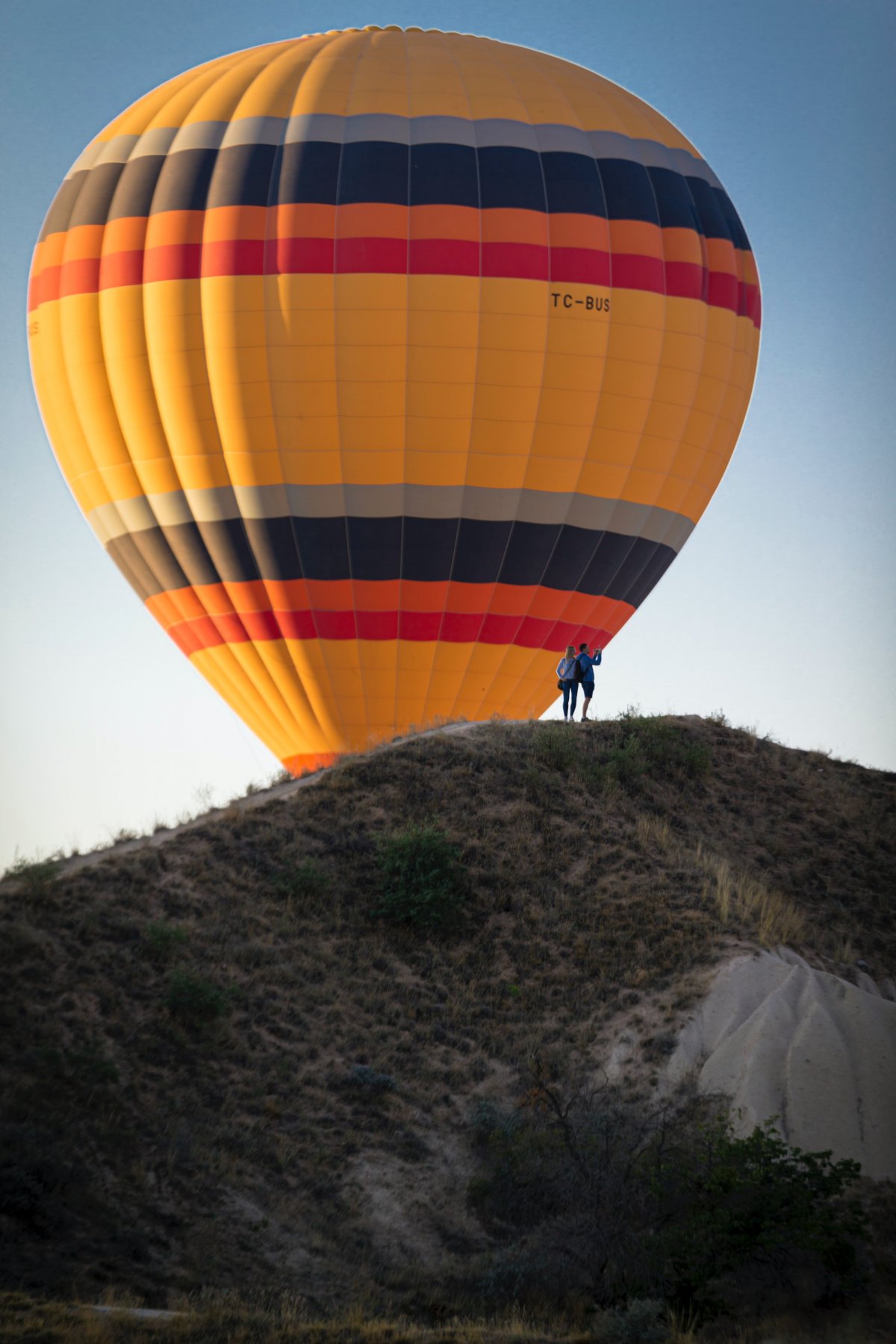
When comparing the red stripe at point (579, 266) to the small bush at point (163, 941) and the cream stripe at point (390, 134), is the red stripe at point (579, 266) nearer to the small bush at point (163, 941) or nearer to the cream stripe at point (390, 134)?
the cream stripe at point (390, 134)

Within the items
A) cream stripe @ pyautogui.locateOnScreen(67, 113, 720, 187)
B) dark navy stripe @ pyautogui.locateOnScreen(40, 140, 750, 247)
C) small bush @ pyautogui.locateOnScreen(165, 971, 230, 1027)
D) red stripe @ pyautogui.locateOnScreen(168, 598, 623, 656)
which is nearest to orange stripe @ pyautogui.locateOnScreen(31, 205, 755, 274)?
dark navy stripe @ pyautogui.locateOnScreen(40, 140, 750, 247)

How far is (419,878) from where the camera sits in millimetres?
22266

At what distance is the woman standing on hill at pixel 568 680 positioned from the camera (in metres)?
27.1

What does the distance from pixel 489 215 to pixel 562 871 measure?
36.7 feet

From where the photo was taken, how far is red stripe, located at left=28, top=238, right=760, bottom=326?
26.3 metres

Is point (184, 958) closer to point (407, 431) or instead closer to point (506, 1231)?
point (506, 1231)

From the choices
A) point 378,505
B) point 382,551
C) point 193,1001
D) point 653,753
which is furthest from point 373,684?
point 193,1001

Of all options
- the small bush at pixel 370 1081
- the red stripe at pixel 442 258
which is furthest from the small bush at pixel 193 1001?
the red stripe at pixel 442 258

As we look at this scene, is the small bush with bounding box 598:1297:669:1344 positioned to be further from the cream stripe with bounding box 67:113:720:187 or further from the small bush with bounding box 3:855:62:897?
the cream stripe with bounding box 67:113:720:187

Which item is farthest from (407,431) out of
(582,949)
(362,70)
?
(582,949)

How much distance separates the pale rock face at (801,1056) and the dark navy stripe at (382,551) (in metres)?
9.33

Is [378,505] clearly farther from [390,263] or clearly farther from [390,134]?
[390,134]

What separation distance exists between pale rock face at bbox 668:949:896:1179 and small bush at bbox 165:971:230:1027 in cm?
559

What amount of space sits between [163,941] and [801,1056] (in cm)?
796
